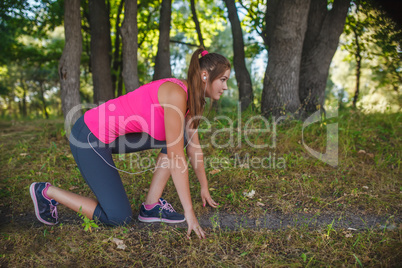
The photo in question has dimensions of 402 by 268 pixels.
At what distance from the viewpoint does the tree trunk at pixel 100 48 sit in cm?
721

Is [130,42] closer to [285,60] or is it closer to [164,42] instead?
[164,42]

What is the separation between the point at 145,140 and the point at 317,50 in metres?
4.46

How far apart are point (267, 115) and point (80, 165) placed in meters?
3.72

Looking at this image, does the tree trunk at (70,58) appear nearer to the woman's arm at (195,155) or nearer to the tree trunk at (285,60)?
the woman's arm at (195,155)

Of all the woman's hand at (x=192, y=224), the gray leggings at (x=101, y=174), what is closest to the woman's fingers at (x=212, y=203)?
the woman's hand at (x=192, y=224)

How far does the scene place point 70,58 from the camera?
5191mm

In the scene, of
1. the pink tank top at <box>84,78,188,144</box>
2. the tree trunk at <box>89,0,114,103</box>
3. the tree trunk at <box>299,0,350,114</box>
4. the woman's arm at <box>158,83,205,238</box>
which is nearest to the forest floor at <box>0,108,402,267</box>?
the woman's arm at <box>158,83,205,238</box>

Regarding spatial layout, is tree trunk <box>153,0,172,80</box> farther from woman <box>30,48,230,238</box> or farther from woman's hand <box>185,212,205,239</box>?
woman's hand <box>185,212,205,239</box>

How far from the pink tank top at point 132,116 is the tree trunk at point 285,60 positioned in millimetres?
3266

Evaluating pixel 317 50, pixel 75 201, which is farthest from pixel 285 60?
pixel 75 201

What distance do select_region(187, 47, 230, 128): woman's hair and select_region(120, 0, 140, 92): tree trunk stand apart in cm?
363

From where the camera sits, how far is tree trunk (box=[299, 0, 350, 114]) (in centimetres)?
572

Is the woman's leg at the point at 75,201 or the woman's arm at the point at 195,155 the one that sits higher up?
the woman's arm at the point at 195,155

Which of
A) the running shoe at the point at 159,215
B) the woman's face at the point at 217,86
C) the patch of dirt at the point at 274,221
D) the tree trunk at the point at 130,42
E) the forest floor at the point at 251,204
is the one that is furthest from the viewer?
the tree trunk at the point at 130,42
